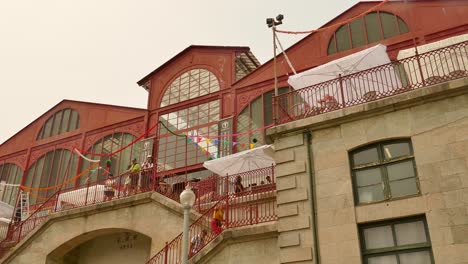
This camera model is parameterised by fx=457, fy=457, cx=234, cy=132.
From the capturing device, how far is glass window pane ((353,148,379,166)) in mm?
11391

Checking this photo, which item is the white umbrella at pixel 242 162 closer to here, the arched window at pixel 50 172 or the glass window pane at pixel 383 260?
the glass window pane at pixel 383 260

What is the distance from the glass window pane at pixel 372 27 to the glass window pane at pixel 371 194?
11.4 m

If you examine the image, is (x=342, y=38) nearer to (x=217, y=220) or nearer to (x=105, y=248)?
(x=217, y=220)

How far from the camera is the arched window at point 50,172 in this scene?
83.9ft

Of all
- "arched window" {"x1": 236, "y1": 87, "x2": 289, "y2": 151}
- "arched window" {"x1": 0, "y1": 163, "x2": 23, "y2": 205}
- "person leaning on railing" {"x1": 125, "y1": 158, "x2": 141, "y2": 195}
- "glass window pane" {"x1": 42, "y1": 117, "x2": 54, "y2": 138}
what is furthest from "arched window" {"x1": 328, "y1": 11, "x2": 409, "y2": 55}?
"arched window" {"x1": 0, "y1": 163, "x2": 23, "y2": 205}

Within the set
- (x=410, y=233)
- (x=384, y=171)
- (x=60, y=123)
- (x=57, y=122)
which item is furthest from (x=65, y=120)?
(x=410, y=233)

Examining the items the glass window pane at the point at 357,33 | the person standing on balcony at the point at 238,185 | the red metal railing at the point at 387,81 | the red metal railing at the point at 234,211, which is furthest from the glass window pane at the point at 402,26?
the person standing on balcony at the point at 238,185

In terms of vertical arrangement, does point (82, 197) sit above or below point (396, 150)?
above

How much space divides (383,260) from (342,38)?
44.4 feet

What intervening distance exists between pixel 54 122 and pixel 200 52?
10.9 metres

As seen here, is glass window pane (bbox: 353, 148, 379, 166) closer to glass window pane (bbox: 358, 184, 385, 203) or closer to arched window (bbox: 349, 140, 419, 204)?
arched window (bbox: 349, 140, 419, 204)

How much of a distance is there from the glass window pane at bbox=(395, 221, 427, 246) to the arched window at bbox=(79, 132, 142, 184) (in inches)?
622

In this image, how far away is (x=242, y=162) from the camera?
17672mm

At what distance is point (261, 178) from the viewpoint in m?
15.3
